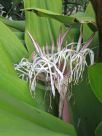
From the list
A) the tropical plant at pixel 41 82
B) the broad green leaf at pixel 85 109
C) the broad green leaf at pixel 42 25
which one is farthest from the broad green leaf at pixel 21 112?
the broad green leaf at pixel 42 25

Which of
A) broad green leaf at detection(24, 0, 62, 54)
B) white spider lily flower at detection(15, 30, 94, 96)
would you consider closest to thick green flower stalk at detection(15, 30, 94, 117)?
white spider lily flower at detection(15, 30, 94, 96)

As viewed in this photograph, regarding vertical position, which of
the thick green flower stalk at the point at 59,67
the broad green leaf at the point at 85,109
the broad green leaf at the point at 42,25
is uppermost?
the broad green leaf at the point at 42,25

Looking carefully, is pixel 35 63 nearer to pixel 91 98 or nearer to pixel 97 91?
pixel 91 98

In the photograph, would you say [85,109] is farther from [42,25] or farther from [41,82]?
[42,25]

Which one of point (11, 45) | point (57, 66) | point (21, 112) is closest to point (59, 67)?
point (57, 66)

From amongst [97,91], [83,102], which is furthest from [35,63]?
[97,91]

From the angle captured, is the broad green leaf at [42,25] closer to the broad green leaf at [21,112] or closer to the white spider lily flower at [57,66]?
the white spider lily flower at [57,66]

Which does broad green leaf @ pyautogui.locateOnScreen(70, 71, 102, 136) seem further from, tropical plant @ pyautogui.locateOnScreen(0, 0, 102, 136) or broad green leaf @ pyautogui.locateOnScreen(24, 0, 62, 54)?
broad green leaf @ pyautogui.locateOnScreen(24, 0, 62, 54)

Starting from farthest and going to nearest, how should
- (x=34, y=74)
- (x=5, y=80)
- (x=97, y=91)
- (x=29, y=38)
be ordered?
1. (x=29, y=38)
2. (x=34, y=74)
3. (x=5, y=80)
4. (x=97, y=91)
